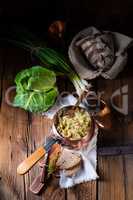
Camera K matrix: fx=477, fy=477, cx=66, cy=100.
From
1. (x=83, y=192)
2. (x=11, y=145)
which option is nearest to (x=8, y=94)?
(x=11, y=145)

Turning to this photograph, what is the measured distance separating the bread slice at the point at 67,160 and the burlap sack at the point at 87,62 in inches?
10.4

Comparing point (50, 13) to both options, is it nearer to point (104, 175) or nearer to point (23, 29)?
point (23, 29)

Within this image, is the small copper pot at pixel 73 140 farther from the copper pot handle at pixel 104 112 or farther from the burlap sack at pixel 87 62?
the burlap sack at pixel 87 62

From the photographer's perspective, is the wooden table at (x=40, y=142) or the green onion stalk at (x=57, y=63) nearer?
the wooden table at (x=40, y=142)

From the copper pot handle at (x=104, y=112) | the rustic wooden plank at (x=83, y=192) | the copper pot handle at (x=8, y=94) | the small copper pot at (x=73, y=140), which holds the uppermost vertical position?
the copper pot handle at (x=8, y=94)

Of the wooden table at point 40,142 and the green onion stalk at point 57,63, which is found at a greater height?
the green onion stalk at point 57,63

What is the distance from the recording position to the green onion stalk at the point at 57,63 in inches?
60.4

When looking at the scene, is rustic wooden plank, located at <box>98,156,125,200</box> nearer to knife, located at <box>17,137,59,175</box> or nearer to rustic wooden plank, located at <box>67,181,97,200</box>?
rustic wooden plank, located at <box>67,181,97,200</box>

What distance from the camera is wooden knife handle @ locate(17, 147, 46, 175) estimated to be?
1.39m

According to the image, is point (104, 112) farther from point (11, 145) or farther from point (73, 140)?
point (11, 145)

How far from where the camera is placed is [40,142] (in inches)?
57.9

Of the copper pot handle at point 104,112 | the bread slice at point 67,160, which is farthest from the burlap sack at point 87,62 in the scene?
the bread slice at point 67,160

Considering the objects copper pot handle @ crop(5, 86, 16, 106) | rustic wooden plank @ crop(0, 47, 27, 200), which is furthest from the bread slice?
copper pot handle @ crop(5, 86, 16, 106)

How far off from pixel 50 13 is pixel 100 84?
359 millimetres
